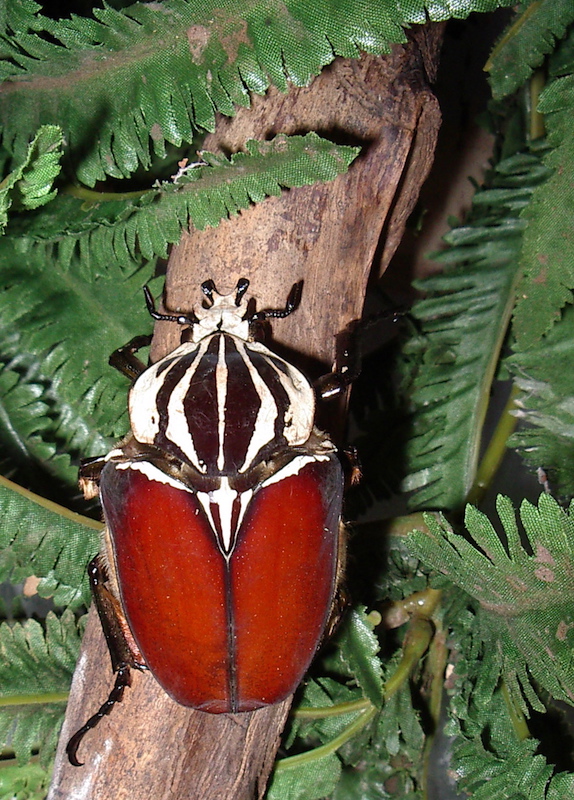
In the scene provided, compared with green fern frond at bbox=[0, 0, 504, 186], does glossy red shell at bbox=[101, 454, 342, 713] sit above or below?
below

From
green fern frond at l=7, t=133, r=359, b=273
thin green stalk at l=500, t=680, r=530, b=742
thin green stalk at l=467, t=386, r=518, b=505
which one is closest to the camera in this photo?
green fern frond at l=7, t=133, r=359, b=273

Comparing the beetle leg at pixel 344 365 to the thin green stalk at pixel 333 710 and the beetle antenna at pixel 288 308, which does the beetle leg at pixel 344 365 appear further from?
the thin green stalk at pixel 333 710

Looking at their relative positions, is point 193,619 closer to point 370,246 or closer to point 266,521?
point 266,521

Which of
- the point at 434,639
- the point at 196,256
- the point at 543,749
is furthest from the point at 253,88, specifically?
the point at 543,749

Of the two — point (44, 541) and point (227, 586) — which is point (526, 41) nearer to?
point (227, 586)

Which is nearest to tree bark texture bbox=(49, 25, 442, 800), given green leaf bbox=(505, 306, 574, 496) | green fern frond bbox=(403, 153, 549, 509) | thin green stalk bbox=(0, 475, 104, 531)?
thin green stalk bbox=(0, 475, 104, 531)

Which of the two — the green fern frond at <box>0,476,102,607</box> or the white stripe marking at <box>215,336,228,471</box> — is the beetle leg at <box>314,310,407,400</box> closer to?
the white stripe marking at <box>215,336,228,471</box>
